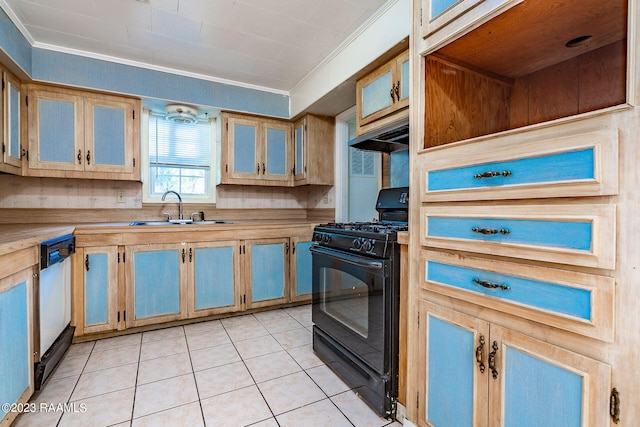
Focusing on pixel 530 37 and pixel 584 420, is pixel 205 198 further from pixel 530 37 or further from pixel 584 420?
pixel 584 420

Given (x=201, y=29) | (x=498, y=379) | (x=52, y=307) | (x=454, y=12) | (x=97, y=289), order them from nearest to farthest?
1. (x=498, y=379)
2. (x=454, y=12)
3. (x=52, y=307)
4. (x=201, y=29)
5. (x=97, y=289)

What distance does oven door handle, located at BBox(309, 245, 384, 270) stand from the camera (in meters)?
1.55

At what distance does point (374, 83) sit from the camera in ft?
7.44

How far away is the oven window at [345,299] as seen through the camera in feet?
5.54

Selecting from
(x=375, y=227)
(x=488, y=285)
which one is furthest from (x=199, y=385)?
(x=488, y=285)

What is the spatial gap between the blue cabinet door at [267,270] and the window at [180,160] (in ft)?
3.01

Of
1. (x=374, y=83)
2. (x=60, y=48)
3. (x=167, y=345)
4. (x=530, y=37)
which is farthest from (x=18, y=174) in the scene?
(x=530, y=37)

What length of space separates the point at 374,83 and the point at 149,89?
6.74 ft

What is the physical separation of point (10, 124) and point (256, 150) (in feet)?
6.36

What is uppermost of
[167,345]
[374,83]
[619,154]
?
[374,83]

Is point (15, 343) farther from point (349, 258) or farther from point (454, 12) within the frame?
point (454, 12)

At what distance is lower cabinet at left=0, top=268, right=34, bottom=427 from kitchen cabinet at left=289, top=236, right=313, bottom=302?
1.99 metres

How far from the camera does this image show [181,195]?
3322mm

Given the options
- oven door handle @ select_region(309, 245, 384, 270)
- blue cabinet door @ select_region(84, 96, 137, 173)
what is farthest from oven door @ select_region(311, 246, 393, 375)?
blue cabinet door @ select_region(84, 96, 137, 173)
